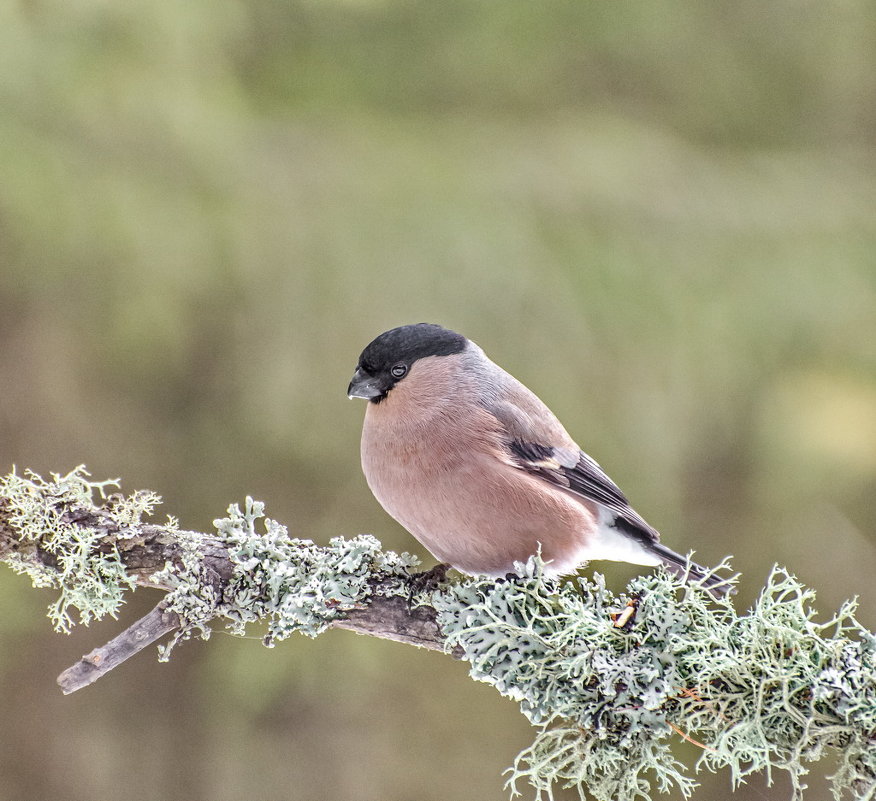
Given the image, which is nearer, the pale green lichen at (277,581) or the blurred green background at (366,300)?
the pale green lichen at (277,581)

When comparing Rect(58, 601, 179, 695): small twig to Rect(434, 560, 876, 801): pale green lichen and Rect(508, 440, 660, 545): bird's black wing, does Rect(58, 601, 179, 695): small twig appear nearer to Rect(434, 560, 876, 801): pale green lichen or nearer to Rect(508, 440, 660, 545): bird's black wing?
Rect(434, 560, 876, 801): pale green lichen

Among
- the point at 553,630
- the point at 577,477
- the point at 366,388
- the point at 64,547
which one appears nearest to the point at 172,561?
the point at 64,547

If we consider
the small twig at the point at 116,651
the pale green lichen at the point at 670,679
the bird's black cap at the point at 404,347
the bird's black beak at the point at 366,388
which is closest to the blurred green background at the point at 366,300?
the bird's black cap at the point at 404,347

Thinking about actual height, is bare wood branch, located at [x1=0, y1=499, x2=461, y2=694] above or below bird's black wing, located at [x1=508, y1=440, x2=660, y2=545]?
below

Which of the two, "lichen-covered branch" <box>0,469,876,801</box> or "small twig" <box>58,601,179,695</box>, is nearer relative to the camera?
"lichen-covered branch" <box>0,469,876,801</box>

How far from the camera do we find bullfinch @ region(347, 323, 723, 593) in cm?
246

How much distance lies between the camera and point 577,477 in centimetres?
278

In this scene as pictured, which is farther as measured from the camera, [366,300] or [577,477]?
[366,300]

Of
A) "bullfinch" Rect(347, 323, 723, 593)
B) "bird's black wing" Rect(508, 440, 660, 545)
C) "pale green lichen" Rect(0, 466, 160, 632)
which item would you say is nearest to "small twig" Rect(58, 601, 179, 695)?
"pale green lichen" Rect(0, 466, 160, 632)

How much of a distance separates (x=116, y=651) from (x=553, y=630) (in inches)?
38.8

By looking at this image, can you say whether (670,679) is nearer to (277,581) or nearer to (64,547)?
(277,581)

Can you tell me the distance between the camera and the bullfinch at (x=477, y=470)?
246cm

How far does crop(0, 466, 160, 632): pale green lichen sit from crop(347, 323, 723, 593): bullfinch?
2.20 ft

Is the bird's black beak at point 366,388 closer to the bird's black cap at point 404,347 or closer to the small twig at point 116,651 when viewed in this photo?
the bird's black cap at point 404,347
